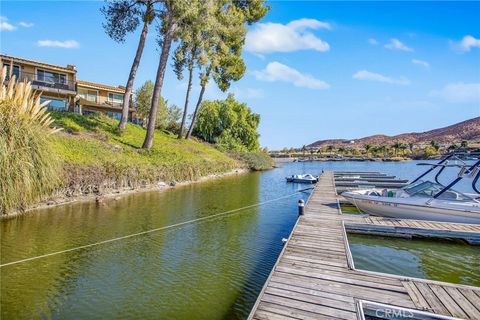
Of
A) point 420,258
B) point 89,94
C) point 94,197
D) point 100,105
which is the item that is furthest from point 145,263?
point 89,94

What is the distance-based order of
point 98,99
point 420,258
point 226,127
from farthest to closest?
1. point 226,127
2. point 98,99
3. point 420,258

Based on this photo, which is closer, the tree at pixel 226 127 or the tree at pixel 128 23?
the tree at pixel 128 23

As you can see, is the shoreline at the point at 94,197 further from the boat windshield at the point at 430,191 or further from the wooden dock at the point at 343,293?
the boat windshield at the point at 430,191

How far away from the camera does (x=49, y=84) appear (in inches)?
1267

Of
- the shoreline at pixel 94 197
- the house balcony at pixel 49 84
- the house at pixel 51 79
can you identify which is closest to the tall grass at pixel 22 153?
the shoreline at pixel 94 197

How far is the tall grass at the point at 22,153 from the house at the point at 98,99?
27767mm

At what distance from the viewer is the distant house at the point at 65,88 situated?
3150cm

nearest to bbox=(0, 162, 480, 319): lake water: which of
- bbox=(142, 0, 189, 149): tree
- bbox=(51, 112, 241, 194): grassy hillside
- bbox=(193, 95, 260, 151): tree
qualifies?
bbox=(51, 112, 241, 194): grassy hillside

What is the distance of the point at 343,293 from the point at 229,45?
36722 mm

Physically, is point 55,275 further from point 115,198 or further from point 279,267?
point 115,198

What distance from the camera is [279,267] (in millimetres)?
6902

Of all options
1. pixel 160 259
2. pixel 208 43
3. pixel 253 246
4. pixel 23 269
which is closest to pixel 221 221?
pixel 253 246

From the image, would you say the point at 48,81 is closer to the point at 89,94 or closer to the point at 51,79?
the point at 51,79

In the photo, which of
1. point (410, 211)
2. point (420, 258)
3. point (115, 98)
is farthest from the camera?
point (115, 98)
